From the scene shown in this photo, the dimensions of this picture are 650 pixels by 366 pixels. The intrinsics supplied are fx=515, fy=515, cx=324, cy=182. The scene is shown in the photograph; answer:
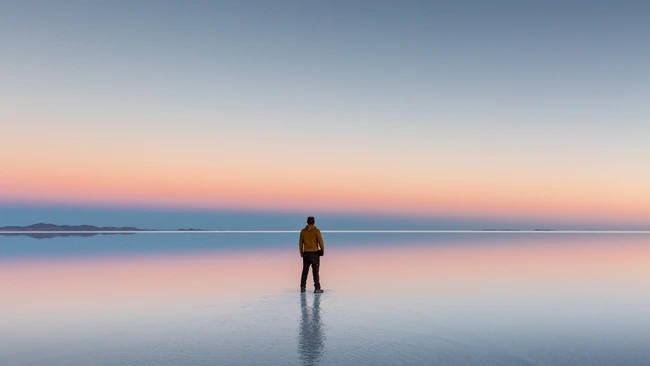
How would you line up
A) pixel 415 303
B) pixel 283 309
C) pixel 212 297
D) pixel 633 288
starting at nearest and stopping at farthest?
pixel 283 309, pixel 415 303, pixel 212 297, pixel 633 288

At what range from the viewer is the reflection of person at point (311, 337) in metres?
8.00

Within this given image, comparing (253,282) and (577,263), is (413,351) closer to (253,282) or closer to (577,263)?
(253,282)

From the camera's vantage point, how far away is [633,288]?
17141 mm

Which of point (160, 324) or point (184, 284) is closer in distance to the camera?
point (160, 324)

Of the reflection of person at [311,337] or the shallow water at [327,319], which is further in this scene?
the shallow water at [327,319]

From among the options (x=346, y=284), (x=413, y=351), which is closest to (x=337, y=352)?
(x=413, y=351)

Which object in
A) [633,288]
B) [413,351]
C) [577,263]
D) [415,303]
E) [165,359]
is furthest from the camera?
[577,263]

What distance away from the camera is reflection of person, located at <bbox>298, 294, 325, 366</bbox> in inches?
315

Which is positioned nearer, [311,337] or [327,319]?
[311,337]

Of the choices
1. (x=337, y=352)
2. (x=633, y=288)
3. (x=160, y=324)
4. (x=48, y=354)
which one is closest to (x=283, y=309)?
(x=160, y=324)

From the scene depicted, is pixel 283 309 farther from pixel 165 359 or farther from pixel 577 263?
pixel 577 263

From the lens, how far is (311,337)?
944cm

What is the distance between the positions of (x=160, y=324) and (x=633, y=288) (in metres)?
15.1

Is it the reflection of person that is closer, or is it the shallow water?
the reflection of person
